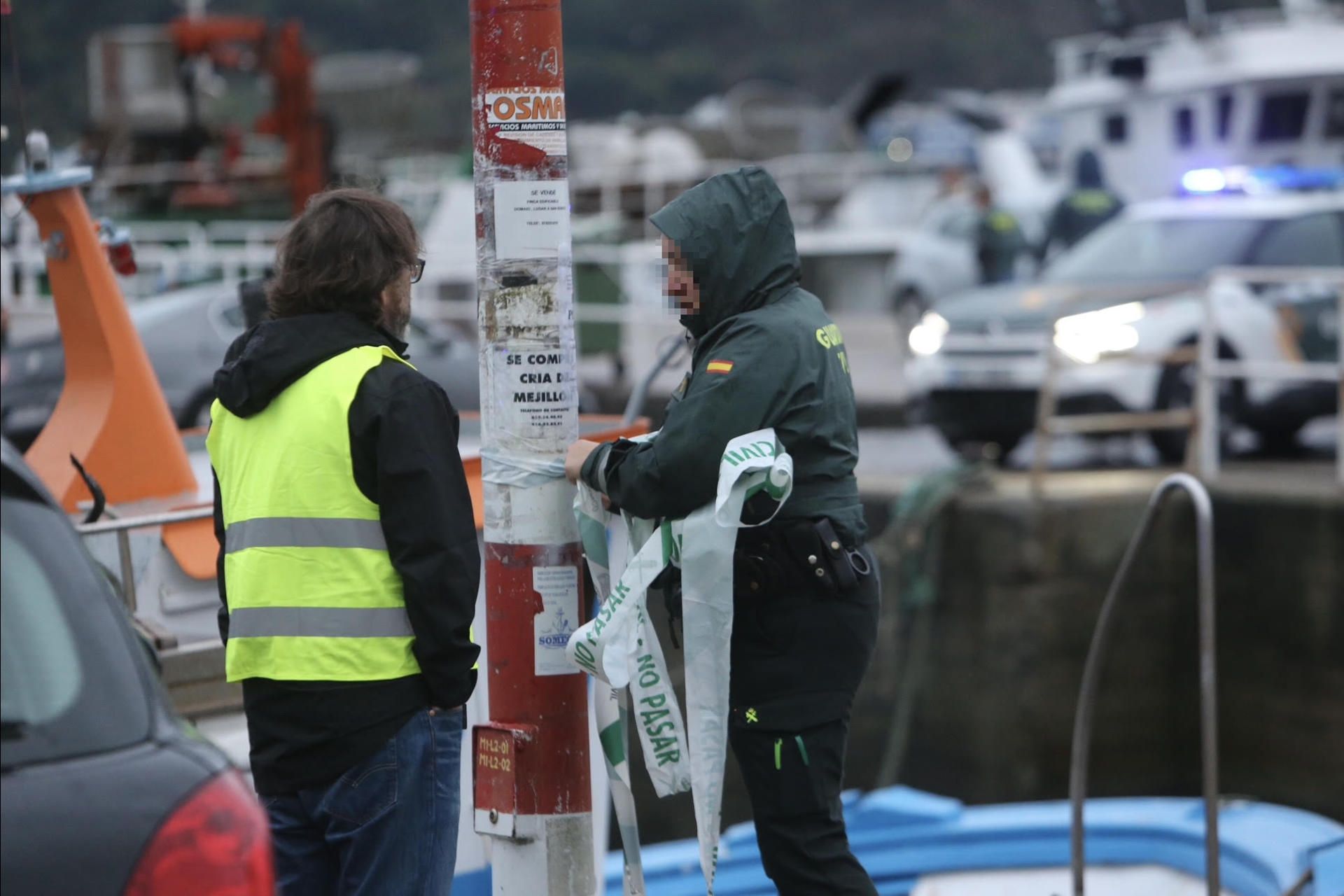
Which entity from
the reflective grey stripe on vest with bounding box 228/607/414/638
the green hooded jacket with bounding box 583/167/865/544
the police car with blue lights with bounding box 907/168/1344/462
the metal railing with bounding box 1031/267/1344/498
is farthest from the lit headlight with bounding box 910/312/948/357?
the reflective grey stripe on vest with bounding box 228/607/414/638

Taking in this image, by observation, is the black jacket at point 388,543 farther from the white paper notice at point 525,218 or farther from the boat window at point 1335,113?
the boat window at point 1335,113

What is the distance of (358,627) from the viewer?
3094mm

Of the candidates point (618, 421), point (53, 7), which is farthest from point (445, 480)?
point (53, 7)

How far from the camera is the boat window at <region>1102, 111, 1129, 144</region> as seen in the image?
2092 cm

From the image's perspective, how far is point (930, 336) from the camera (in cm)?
1170

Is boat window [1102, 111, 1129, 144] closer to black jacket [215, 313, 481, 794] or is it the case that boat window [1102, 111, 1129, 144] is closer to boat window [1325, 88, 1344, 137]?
boat window [1325, 88, 1344, 137]

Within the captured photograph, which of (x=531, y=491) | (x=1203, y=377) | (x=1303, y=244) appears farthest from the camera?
(x=1303, y=244)

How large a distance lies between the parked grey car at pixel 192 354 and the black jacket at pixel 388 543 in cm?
746

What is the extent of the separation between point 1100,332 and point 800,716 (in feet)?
25.8

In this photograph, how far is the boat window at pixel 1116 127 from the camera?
2092cm

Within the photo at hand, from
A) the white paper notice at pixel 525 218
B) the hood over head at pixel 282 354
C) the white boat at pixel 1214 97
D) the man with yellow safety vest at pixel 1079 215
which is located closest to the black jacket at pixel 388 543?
the hood over head at pixel 282 354

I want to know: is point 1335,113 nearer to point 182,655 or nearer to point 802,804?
point 182,655

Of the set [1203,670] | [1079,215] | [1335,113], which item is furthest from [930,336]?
[1335,113]

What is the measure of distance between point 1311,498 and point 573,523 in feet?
24.6
